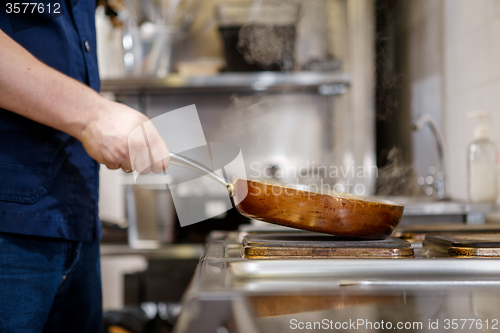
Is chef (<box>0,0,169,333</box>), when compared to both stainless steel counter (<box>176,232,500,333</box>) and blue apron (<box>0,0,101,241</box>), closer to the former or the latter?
blue apron (<box>0,0,101,241</box>)

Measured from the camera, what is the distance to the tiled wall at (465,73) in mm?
1367

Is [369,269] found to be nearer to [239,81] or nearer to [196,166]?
[196,166]

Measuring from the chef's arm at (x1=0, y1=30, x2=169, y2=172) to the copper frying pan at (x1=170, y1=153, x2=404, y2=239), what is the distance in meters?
0.16

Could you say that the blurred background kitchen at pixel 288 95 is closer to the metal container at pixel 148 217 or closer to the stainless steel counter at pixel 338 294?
the metal container at pixel 148 217

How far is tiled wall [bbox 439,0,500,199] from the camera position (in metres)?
1.37

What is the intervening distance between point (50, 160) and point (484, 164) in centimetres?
123

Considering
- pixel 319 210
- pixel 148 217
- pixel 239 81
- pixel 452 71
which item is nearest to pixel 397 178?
pixel 452 71

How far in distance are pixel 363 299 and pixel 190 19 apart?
220 cm

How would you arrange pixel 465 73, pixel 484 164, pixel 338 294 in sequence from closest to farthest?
1. pixel 338 294
2. pixel 484 164
3. pixel 465 73

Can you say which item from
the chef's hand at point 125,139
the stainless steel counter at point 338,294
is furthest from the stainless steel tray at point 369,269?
the chef's hand at point 125,139

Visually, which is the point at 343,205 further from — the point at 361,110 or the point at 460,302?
the point at 361,110

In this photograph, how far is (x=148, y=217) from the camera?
1.92 m

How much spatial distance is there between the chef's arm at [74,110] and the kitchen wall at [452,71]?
1233mm

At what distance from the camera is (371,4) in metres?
2.07
